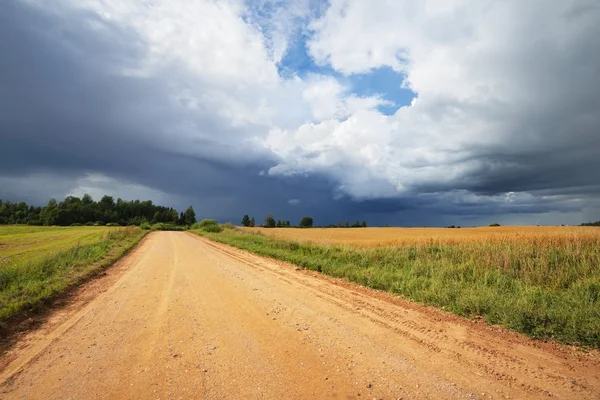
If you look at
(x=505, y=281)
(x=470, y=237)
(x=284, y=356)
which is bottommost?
(x=284, y=356)

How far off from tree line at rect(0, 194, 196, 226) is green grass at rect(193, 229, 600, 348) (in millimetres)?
93946

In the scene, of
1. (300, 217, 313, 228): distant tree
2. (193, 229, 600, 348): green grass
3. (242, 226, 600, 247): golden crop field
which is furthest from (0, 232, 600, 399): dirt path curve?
(300, 217, 313, 228): distant tree

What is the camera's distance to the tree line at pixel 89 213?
109 metres

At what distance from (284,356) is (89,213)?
14032 cm

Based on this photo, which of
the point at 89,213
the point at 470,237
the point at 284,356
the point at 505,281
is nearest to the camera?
the point at 284,356

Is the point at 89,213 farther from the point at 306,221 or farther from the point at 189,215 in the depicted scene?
the point at 306,221

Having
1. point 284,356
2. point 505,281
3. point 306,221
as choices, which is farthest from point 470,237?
point 306,221

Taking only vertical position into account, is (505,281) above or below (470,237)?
below

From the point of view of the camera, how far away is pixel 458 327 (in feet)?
21.1

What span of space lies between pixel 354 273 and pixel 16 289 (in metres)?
10.7

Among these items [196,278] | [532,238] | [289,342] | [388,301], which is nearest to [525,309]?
[388,301]

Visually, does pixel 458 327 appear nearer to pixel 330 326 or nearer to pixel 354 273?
pixel 330 326

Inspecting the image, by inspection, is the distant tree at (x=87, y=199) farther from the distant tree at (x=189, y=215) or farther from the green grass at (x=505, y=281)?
the green grass at (x=505, y=281)

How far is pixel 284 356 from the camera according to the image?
489 centimetres
